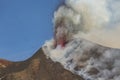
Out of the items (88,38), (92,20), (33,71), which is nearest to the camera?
(92,20)

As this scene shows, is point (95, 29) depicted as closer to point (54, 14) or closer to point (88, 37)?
point (88, 37)

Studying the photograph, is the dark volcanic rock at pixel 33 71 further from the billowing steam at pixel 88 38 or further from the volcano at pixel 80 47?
the billowing steam at pixel 88 38

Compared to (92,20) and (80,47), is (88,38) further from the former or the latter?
(80,47)

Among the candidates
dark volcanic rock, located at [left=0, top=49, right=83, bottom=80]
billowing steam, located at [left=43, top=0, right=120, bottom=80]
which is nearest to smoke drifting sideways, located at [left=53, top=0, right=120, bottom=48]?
billowing steam, located at [left=43, top=0, right=120, bottom=80]

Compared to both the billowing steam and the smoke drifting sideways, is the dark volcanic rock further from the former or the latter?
the smoke drifting sideways

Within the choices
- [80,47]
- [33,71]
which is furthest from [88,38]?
[33,71]

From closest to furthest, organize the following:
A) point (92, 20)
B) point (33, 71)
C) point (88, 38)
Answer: point (92, 20) < point (88, 38) < point (33, 71)
